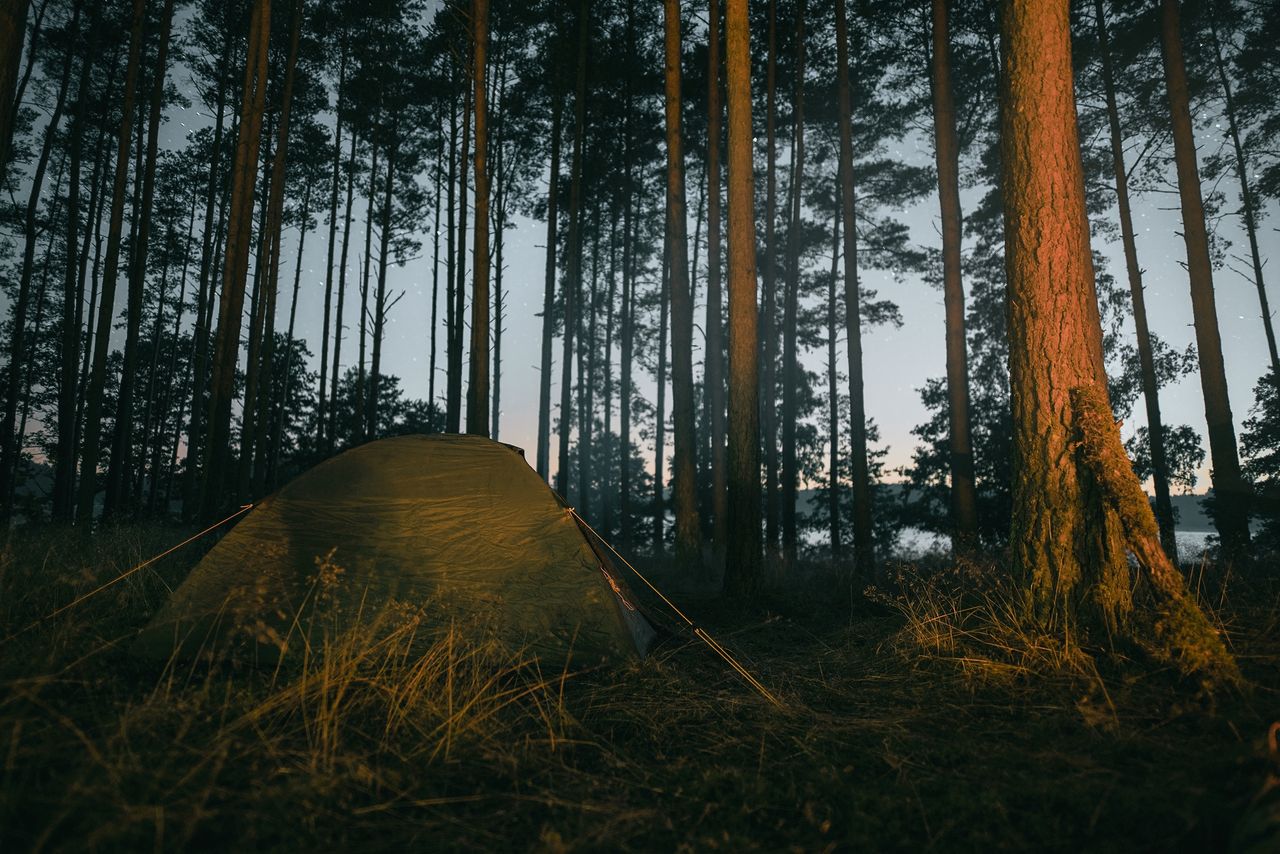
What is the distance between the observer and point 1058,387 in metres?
4.00

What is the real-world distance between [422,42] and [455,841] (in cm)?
1979

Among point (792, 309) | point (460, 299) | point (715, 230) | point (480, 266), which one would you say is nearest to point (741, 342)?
point (480, 266)

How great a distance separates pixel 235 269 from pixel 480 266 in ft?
11.1

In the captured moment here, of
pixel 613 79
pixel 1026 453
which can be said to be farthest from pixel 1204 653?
pixel 613 79

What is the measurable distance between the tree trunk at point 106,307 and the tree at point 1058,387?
12734 millimetres

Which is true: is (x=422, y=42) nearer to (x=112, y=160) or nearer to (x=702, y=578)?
(x=112, y=160)

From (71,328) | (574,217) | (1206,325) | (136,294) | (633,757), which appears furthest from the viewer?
(574,217)

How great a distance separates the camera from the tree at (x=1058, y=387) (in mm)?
3670

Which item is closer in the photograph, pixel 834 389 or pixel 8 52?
pixel 8 52

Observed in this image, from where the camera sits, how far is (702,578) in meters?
9.43

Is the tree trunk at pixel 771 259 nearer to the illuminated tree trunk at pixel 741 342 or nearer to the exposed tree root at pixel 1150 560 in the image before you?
the illuminated tree trunk at pixel 741 342

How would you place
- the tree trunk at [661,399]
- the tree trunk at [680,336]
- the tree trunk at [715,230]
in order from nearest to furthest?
1. the tree trunk at [680,336]
2. the tree trunk at [715,230]
3. the tree trunk at [661,399]

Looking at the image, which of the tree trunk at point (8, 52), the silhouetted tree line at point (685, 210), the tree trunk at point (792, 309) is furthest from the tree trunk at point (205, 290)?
the tree trunk at point (792, 309)

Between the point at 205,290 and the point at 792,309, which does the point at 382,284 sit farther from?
the point at 792,309
